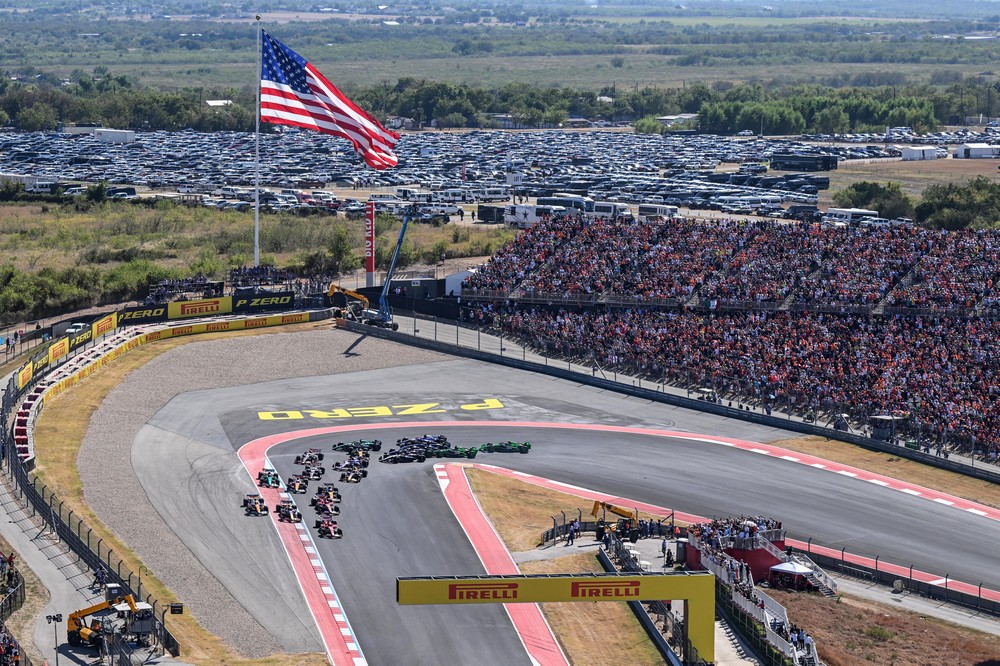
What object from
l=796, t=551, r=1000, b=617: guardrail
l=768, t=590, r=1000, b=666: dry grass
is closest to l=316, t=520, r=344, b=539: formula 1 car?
l=768, t=590, r=1000, b=666: dry grass

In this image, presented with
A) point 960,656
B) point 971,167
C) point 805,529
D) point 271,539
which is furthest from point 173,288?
point 971,167

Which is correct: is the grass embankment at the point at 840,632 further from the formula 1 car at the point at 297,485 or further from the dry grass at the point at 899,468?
the dry grass at the point at 899,468

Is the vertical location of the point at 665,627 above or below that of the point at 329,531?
above

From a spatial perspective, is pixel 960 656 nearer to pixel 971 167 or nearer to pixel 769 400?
pixel 769 400

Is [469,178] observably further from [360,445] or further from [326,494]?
[326,494]

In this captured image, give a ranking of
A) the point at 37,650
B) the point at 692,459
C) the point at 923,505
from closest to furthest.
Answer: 1. the point at 37,650
2. the point at 923,505
3. the point at 692,459

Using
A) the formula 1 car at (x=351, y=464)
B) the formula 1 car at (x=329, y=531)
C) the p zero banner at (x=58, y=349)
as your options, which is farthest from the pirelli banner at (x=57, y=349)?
the formula 1 car at (x=329, y=531)

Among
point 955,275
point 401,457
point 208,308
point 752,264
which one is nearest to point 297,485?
point 401,457

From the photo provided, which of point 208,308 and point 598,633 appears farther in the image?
point 208,308
